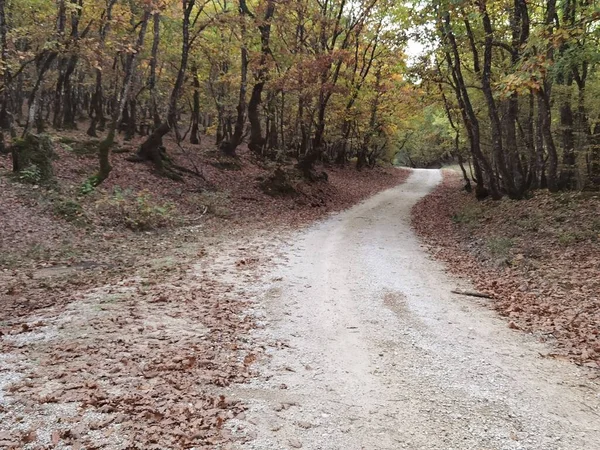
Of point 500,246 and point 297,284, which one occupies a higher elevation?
point 500,246

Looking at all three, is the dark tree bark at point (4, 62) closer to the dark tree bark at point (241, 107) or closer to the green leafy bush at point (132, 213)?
the green leafy bush at point (132, 213)

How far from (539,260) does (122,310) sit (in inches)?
355

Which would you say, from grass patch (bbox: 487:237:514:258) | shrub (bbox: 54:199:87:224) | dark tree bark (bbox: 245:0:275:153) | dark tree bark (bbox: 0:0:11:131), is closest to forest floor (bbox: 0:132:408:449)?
shrub (bbox: 54:199:87:224)

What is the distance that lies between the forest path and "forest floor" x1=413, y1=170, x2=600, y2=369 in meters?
0.51

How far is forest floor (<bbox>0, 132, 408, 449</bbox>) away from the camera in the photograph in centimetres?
421

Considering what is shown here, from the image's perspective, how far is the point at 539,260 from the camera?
10242mm

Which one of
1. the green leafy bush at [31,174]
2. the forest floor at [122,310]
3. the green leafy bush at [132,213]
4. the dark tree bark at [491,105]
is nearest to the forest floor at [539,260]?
Result: the dark tree bark at [491,105]

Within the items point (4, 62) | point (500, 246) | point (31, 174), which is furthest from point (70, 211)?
point (500, 246)

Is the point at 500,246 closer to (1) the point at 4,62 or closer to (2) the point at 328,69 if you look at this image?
(2) the point at 328,69

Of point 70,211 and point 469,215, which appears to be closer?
point 70,211

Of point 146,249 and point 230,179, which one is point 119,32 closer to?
point 230,179

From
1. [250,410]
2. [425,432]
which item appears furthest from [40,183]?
[425,432]

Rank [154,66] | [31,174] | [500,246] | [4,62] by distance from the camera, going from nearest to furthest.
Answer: [500,246]
[4,62]
[31,174]
[154,66]

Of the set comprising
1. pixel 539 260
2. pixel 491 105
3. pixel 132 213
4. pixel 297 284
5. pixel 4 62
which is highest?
pixel 491 105
